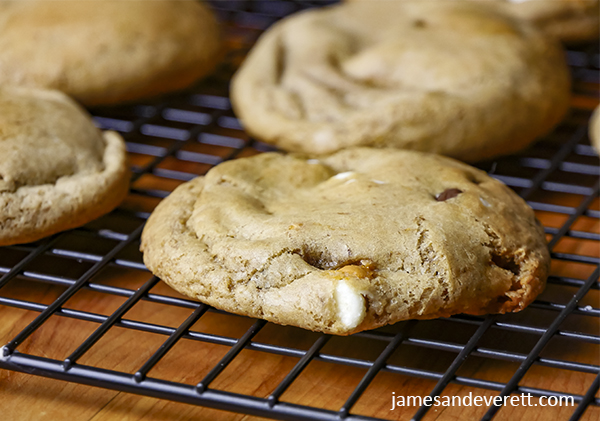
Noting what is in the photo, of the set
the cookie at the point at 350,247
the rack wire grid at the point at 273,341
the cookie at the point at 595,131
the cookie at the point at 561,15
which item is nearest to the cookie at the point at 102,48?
the rack wire grid at the point at 273,341

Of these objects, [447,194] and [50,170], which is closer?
[447,194]

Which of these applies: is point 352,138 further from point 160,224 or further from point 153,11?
point 153,11

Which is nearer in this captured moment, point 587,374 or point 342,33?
point 587,374

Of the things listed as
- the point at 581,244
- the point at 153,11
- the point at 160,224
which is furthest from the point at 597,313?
the point at 153,11

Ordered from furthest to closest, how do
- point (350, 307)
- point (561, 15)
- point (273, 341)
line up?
point (561, 15)
point (273, 341)
point (350, 307)

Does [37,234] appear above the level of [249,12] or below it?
below

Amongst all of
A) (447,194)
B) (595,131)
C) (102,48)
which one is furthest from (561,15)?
(102,48)

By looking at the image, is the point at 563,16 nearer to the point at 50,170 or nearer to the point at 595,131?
the point at 595,131
